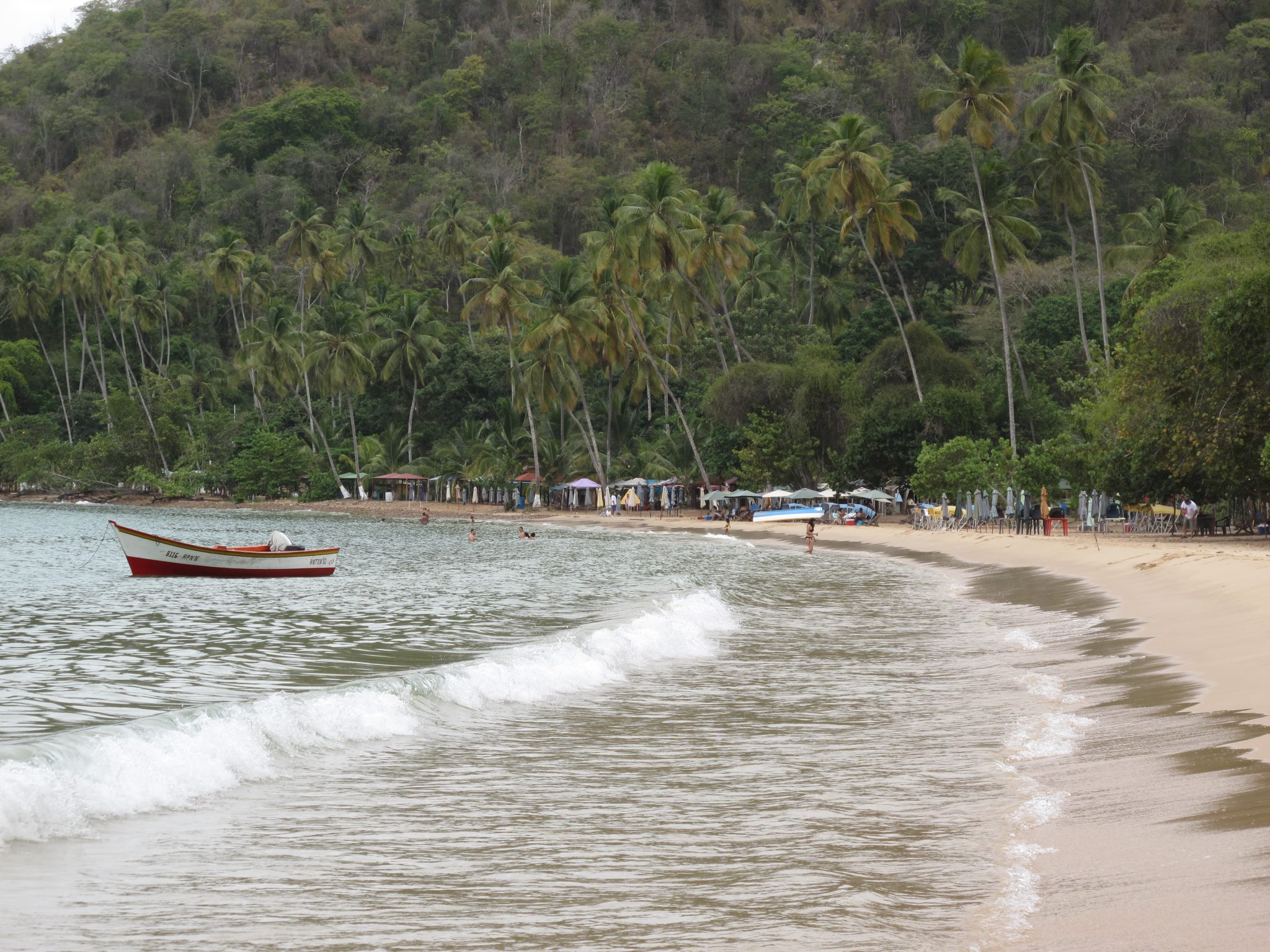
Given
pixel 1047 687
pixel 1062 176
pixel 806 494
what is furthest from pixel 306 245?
pixel 1047 687

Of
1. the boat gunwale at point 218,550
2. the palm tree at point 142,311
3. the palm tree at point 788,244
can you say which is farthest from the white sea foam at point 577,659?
the palm tree at point 142,311

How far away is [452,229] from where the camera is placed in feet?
291

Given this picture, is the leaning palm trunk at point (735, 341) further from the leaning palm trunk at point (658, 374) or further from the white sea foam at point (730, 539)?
the white sea foam at point (730, 539)

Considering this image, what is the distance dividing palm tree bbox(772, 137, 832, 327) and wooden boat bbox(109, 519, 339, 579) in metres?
36.1

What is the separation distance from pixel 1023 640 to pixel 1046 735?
7.40m

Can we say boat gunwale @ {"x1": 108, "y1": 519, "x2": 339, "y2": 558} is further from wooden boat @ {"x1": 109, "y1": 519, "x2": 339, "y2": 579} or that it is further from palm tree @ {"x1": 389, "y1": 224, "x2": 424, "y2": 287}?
palm tree @ {"x1": 389, "y1": 224, "x2": 424, "y2": 287}

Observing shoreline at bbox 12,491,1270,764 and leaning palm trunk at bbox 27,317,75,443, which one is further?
leaning palm trunk at bbox 27,317,75,443

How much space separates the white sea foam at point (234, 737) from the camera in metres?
8.04

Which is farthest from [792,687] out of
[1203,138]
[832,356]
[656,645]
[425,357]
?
[1203,138]

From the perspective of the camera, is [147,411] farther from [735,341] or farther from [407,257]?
[735,341]

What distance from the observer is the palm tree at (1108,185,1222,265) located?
54625 millimetres

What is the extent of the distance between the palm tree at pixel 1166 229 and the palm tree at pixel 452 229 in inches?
1783

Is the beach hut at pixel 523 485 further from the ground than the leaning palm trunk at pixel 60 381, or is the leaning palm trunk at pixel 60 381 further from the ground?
the leaning palm trunk at pixel 60 381

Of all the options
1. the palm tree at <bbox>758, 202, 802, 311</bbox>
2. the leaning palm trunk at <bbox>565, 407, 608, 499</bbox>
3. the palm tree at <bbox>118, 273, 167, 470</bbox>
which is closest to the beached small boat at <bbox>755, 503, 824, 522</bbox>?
the leaning palm trunk at <bbox>565, 407, 608, 499</bbox>
